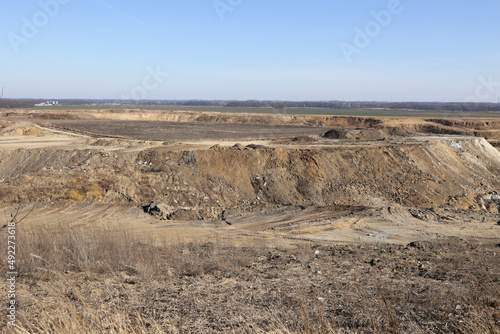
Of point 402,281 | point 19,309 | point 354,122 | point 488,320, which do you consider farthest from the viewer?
point 354,122

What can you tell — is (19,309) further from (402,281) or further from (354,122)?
(354,122)

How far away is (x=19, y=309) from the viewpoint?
5945mm

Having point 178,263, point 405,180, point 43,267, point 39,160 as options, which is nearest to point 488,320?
point 178,263

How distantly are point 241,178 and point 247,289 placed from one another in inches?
580

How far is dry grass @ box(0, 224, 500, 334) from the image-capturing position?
5.37 meters

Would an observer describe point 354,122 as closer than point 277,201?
No

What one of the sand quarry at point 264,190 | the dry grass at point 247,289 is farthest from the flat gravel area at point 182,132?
the dry grass at point 247,289

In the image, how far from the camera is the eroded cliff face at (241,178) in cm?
1956

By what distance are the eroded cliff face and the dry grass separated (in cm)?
887

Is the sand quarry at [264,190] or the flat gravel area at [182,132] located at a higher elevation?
the flat gravel area at [182,132]

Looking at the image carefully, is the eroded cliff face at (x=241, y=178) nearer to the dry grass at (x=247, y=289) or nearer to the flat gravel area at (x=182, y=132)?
the dry grass at (x=247, y=289)

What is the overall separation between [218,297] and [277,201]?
1405 cm

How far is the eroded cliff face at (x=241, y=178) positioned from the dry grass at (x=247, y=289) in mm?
8867

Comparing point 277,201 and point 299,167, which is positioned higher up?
point 299,167
